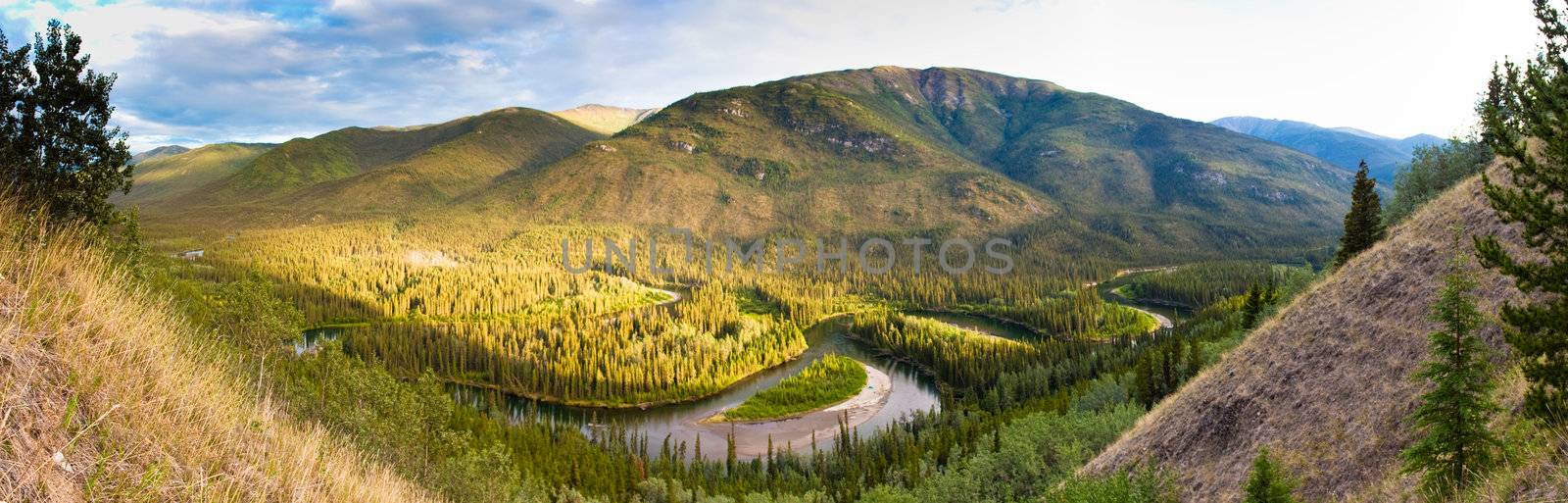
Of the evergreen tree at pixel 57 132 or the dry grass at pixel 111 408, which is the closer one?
the dry grass at pixel 111 408

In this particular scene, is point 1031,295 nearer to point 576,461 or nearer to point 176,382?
point 576,461

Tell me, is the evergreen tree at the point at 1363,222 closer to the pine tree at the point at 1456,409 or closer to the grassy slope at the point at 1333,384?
the grassy slope at the point at 1333,384

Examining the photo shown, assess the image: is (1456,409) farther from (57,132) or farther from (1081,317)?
(1081,317)

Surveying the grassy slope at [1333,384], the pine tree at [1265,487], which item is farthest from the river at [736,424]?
the pine tree at [1265,487]

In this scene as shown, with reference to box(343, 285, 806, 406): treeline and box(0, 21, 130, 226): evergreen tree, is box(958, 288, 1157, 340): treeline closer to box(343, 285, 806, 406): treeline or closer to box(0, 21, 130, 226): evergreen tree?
box(343, 285, 806, 406): treeline

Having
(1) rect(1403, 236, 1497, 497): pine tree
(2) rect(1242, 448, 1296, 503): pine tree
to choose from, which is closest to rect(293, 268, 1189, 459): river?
(2) rect(1242, 448, 1296, 503): pine tree

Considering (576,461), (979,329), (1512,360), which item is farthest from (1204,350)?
(979,329)
